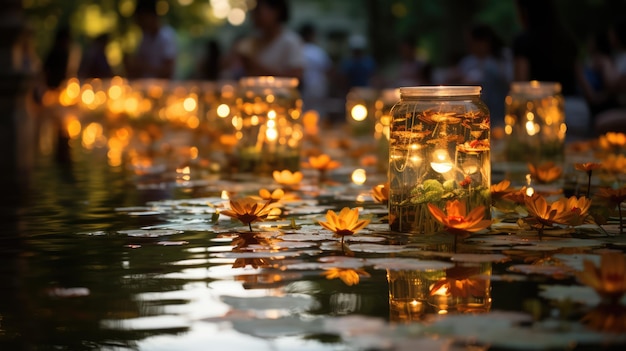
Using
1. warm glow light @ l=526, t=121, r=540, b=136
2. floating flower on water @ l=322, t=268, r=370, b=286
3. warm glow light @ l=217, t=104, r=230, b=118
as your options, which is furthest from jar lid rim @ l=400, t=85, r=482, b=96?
warm glow light @ l=217, t=104, r=230, b=118

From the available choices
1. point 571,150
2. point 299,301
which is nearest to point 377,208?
point 299,301

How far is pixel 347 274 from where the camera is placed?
12.3 feet

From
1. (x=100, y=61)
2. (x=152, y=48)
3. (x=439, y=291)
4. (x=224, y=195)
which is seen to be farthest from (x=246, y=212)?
(x=100, y=61)

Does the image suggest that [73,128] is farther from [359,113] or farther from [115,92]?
[359,113]

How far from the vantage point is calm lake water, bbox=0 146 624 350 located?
2877 mm

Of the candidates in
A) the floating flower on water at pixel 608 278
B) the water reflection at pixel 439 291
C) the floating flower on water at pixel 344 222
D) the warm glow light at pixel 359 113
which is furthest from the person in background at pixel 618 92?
the floating flower on water at pixel 608 278

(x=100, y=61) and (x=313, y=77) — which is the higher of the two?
(x=100, y=61)

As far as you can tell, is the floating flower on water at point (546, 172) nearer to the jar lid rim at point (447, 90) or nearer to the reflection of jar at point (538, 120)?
the jar lid rim at point (447, 90)

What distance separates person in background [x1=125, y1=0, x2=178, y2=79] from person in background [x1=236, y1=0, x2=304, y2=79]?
14.5 ft

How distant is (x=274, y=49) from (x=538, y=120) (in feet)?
13.1

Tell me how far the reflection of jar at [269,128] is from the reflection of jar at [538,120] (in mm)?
1546

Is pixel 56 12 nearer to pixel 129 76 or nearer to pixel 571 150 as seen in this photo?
pixel 129 76

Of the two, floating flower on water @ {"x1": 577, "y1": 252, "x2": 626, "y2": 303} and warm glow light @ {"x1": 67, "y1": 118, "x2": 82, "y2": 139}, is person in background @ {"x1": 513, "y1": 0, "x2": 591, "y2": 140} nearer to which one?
warm glow light @ {"x1": 67, "y1": 118, "x2": 82, "y2": 139}

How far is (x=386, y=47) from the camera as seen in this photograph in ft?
98.3
